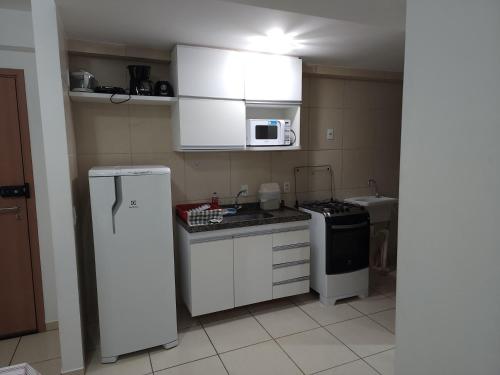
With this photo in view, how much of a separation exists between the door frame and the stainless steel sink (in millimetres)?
1531

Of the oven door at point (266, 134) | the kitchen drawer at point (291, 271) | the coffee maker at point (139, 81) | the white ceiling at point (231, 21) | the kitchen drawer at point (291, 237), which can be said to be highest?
the white ceiling at point (231, 21)

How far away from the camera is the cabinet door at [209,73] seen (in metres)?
2.61

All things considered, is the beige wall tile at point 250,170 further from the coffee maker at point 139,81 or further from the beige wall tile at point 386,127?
the beige wall tile at point 386,127

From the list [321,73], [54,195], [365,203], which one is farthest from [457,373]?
[321,73]

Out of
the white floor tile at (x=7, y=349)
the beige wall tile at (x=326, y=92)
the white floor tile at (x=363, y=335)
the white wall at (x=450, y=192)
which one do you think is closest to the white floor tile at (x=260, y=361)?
the white floor tile at (x=363, y=335)

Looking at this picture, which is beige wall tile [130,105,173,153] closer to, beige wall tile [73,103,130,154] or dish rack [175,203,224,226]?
beige wall tile [73,103,130,154]

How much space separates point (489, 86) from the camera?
73 centimetres

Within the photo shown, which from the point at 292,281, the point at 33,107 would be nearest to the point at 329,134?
the point at 292,281

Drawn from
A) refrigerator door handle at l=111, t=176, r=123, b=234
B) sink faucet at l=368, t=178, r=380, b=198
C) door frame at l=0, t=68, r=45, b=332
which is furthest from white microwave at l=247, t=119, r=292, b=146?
door frame at l=0, t=68, r=45, b=332

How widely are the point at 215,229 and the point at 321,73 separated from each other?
6.55 feet

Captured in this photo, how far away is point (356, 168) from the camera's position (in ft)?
12.8

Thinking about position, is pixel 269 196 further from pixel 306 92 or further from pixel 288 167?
pixel 306 92

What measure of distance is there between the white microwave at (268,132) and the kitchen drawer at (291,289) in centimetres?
131

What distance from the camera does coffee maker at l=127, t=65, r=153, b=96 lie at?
8.60 feet
